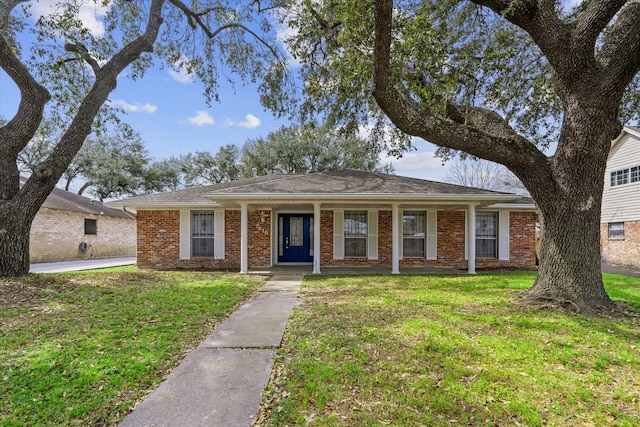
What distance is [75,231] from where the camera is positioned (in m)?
16.5

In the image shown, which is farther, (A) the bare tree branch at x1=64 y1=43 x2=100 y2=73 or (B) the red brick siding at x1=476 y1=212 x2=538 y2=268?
(B) the red brick siding at x1=476 y1=212 x2=538 y2=268

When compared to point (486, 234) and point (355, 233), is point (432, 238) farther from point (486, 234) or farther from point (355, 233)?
point (355, 233)

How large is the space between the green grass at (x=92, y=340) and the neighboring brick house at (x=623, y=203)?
17.6m

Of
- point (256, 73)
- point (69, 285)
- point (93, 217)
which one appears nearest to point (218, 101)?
point (256, 73)

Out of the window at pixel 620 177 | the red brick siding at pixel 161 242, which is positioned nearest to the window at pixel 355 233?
the red brick siding at pixel 161 242

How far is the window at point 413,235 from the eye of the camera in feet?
37.3

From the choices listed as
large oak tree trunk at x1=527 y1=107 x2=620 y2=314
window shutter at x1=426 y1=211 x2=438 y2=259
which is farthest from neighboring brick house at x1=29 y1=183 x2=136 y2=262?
large oak tree trunk at x1=527 y1=107 x2=620 y2=314

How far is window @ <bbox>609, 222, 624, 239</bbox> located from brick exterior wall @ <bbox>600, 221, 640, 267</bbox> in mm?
185

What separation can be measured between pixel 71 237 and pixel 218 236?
34.2ft

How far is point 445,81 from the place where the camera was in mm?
6566

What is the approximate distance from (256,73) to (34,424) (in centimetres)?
1142

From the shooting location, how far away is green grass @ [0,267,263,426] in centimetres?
263

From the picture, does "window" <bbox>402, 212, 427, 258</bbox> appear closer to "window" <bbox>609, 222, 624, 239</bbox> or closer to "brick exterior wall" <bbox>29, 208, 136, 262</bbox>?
"window" <bbox>609, 222, 624, 239</bbox>

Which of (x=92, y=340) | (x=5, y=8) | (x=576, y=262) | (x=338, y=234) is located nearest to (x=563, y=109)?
(x=576, y=262)
